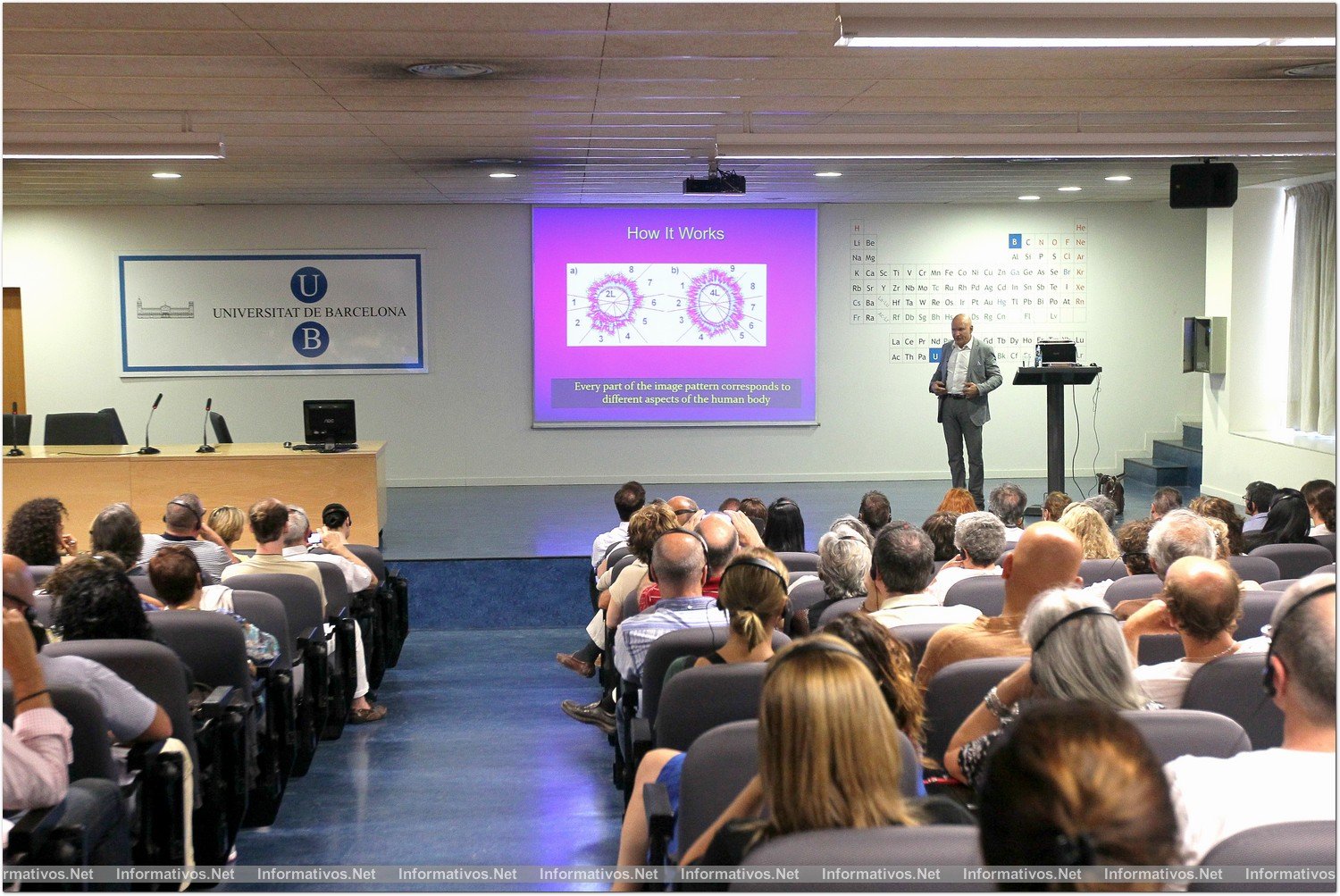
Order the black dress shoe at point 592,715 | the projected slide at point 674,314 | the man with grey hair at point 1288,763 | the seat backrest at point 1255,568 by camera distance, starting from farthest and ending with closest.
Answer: the projected slide at point 674,314, the black dress shoe at point 592,715, the seat backrest at point 1255,568, the man with grey hair at point 1288,763

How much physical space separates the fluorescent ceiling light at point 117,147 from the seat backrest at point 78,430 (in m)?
3.00

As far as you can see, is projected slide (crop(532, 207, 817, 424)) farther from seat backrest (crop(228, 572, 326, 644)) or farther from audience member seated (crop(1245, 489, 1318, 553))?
seat backrest (crop(228, 572, 326, 644))

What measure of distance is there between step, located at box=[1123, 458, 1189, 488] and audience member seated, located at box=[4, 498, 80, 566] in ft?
31.8

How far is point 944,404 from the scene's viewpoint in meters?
9.18

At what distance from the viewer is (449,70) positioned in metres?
5.34

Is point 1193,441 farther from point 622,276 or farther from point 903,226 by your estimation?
point 622,276

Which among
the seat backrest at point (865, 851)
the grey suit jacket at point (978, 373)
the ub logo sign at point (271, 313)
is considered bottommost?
the seat backrest at point (865, 851)

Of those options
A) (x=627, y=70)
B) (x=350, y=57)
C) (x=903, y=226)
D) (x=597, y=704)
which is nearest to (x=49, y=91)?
(x=350, y=57)

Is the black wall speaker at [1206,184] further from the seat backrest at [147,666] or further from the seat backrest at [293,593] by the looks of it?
the seat backrest at [147,666]

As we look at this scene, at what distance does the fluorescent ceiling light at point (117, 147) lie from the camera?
614 centimetres

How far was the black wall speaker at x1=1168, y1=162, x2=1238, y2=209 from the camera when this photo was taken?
7.11 meters

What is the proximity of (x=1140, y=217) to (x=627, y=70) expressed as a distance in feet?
27.4

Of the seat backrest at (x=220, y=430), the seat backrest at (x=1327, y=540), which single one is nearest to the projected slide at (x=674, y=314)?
the seat backrest at (x=220, y=430)

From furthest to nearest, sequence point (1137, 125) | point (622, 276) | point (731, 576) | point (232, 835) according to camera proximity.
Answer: point (622, 276) → point (1137, 125) → point (232, 835) → point (731, 576)
